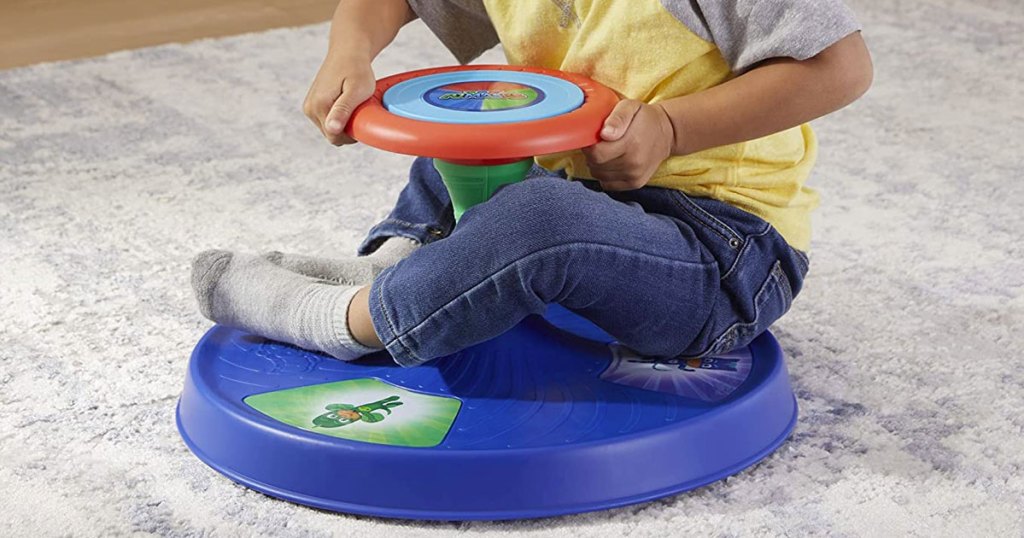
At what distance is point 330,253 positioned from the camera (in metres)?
1.21

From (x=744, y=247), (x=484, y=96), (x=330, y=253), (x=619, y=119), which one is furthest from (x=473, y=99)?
(x=330, y=253)

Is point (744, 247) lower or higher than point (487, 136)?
lower

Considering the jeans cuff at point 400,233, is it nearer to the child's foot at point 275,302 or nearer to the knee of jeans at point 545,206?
the child's foot at point 275,302

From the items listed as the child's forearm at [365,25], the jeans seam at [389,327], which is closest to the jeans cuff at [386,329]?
the jeans seam at [389,327]

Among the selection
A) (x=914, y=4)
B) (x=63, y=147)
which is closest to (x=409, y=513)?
(x=63, y=147)

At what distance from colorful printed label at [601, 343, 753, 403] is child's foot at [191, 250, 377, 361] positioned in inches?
6.8

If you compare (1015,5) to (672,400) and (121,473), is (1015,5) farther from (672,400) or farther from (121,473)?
(121,473)

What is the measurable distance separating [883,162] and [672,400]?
0.75 meters

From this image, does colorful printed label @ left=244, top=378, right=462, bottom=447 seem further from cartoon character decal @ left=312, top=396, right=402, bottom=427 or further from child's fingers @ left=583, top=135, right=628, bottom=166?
child's fingers @ left=583, top=135, right=628, bottom=166

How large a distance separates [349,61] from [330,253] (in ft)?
0.99

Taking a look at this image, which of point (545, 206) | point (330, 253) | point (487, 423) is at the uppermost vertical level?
point (545, 206)

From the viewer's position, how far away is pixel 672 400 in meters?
0.84

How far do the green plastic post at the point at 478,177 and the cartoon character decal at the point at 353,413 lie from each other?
0.49ft

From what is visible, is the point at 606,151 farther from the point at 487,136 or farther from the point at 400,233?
the point at 400,233
